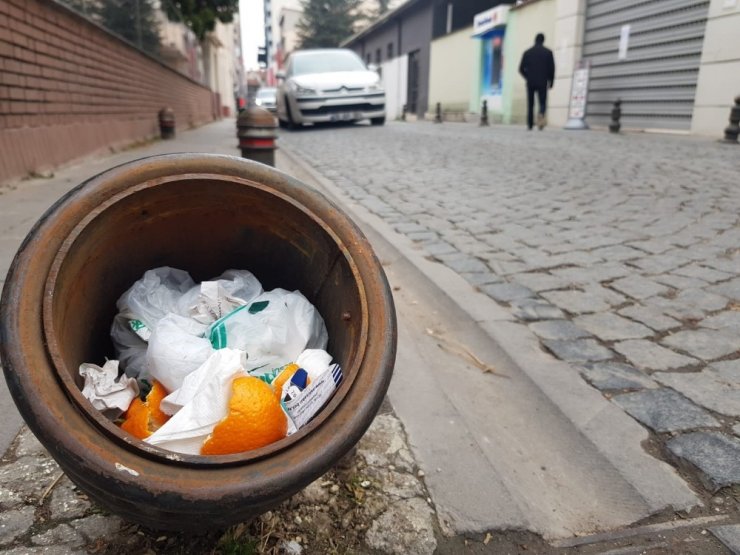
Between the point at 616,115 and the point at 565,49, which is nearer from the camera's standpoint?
the point at 616,115

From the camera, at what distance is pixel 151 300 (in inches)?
64.6

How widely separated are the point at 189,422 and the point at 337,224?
592 millimetres

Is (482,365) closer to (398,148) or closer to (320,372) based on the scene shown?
(320,372)

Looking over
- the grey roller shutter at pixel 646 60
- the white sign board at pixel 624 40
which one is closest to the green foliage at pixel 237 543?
the grey roller shutter at pixel 646 60

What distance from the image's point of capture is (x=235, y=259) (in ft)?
6.08

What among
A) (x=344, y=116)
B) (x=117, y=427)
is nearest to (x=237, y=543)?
(x=117, y=427)

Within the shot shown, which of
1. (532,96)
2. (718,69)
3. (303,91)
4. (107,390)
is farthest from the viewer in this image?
(532,96)

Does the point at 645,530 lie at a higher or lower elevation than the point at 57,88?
lower

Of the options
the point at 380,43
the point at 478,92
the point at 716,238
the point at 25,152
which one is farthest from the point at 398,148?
the point at 380,43

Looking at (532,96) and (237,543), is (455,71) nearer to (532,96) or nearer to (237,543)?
(532,96)

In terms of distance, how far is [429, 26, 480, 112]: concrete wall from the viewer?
2059cm

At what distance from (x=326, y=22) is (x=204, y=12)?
23.0 metres

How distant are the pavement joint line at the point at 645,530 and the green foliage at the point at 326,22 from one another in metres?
42.5

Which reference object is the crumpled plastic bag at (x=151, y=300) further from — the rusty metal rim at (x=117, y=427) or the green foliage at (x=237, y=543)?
the green foliage at (x=237, y=543)
